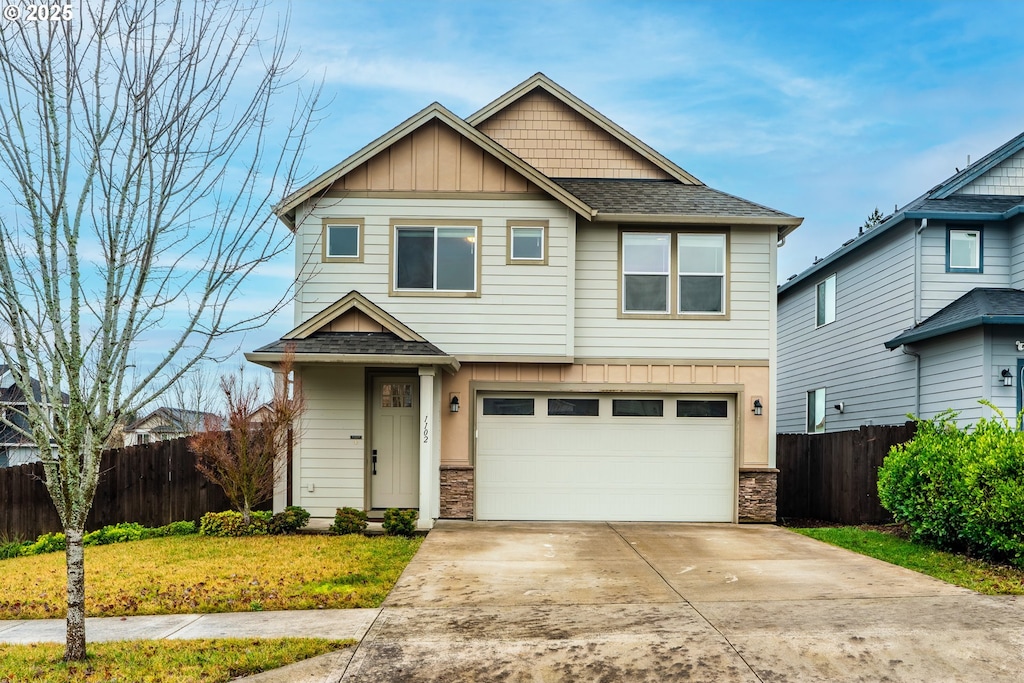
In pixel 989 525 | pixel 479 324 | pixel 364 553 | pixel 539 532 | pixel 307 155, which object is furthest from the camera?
pixel 479 324

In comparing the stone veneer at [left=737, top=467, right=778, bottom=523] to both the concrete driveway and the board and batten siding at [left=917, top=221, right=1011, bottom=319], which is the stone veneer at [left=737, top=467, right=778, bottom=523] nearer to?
the concrete driveway

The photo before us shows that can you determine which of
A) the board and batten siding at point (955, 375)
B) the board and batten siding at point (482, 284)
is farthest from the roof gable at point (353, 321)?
the board and batten siding at point (955, 375)

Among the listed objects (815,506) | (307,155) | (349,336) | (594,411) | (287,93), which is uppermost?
(287,93)

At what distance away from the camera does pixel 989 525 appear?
30.6 ft

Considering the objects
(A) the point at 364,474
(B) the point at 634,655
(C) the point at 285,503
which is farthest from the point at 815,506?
(B) the point at 634,655

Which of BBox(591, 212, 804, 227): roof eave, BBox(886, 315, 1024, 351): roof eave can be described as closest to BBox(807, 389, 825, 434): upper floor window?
BBox(886, 315, 1024, 351): roof eave

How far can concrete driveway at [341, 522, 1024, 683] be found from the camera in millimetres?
5902

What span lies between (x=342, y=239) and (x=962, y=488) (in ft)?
31.9

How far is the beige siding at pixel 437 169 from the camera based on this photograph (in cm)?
1382

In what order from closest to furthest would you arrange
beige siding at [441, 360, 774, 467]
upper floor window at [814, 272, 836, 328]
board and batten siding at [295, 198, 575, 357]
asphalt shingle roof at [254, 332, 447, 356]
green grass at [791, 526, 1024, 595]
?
green grass at [791, 526, 1024, 595], asphalt shingle roof at [254, 332, 447, 356], board and batten siding at [295, 198, 575, 357], beige siding at [441, 360, 774, 467], upper floor window at [814, 272, 836, 328]

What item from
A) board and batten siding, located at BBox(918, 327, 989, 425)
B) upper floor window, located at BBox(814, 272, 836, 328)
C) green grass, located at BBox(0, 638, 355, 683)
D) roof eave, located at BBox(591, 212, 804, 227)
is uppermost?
roof eave, located at BBox(591, 212, 804, 227)

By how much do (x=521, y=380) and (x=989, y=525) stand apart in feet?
23.5

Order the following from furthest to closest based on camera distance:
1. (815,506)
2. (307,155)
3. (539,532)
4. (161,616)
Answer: (815,506)
(539,532)
(161,616)
(307,155)

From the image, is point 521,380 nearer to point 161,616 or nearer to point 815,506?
point 815,506
